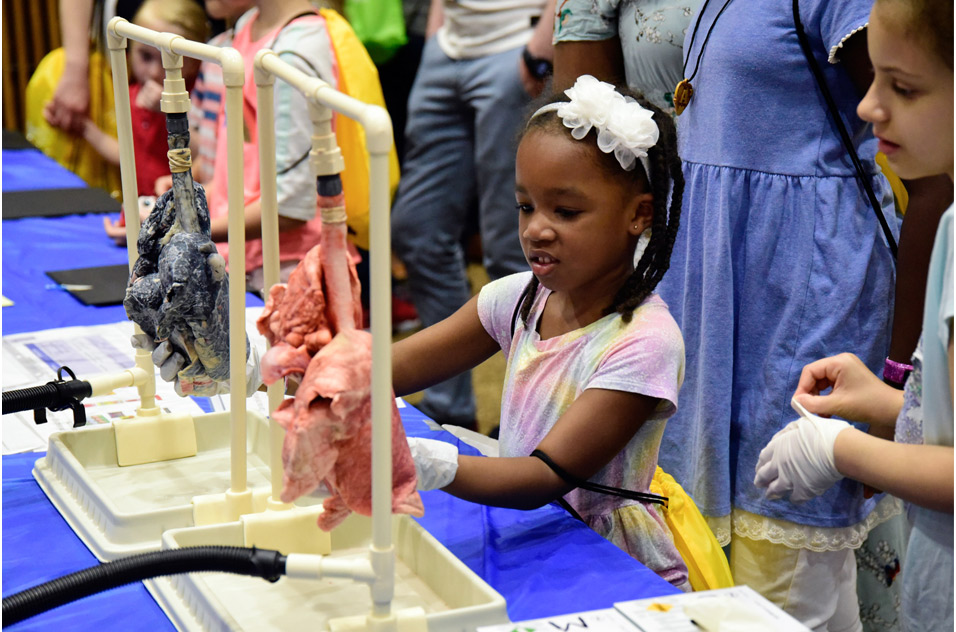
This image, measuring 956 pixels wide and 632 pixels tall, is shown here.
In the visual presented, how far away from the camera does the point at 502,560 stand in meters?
1.09

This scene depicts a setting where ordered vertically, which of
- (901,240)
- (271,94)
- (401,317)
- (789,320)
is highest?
(271,94)

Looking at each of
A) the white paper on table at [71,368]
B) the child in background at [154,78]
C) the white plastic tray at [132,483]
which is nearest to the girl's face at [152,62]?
the child in background at [154,78]

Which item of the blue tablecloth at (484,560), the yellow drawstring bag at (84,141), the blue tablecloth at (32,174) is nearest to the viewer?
the blue tablecloth at (484,560)

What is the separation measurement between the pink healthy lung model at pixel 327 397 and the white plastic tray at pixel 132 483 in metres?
0.27

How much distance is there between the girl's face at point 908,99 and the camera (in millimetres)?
889

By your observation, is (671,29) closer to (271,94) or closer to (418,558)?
(271,94)

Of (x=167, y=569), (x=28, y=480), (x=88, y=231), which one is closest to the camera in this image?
(x=167, y=569)

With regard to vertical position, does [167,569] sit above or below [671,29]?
below

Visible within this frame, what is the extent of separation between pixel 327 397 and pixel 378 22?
2461mm

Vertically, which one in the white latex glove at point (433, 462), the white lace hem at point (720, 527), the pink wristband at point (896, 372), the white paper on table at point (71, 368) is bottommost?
the white lace hem at point (720, 527)

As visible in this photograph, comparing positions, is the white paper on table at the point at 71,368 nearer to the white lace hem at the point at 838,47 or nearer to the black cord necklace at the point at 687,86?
the black cord necklace at the point at 687,86

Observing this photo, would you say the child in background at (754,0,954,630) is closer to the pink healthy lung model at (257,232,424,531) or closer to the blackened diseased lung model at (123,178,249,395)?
the pink healthy lung model at (257,232,424,531)

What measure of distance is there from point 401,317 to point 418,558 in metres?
2.76

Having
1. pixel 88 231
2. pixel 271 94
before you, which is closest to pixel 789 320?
pixel 271 94
